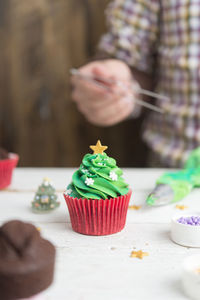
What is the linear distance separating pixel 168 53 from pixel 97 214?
3.11ft

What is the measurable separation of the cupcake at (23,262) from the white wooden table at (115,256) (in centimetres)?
3

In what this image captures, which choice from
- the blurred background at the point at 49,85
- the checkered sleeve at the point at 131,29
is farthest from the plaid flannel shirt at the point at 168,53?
the blurred background at the point at 49,85

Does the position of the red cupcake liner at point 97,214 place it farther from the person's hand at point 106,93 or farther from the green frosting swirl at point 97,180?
the person's hand at point 106,93

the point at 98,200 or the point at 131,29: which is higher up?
the point at 131,29

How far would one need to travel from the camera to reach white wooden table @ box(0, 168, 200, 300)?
571mm

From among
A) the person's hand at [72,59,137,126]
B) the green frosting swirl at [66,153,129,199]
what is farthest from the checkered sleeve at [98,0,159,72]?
the green frosting swirl at [66,153,129,199]

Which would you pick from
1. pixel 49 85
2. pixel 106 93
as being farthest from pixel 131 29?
pixel 49 85

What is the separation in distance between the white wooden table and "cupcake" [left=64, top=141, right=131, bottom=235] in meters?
0.02

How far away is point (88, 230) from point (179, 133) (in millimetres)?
857

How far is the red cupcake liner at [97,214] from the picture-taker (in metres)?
0.78

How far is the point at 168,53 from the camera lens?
5.10 ft

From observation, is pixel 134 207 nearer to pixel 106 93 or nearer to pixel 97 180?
pixel 97 180

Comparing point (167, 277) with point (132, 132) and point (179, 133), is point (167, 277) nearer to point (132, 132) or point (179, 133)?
point (179, 133)

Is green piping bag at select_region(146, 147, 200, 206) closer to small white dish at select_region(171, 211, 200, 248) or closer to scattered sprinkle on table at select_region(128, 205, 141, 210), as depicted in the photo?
scattered sprinkle on table at select_region(128, 205, 141, 210)
